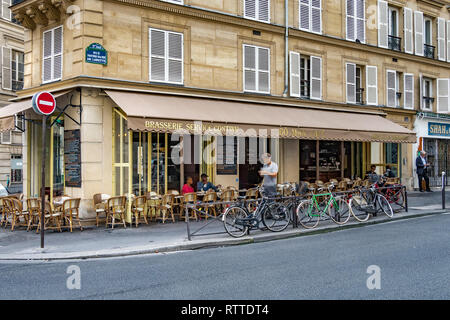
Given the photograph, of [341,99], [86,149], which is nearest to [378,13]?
[341,99]

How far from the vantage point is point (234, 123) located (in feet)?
43.0

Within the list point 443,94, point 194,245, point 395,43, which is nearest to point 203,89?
point 194,245

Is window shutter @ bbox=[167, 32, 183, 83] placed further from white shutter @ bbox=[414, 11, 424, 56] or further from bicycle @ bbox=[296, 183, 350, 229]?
white shutter @ bbox=[414, 11, 424, 56]

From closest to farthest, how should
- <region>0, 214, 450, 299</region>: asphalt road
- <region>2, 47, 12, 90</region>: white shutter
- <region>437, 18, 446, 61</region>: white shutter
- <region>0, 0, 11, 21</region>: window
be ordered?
<region>0, 214, 450, 299</region>: asphalt road → <region>437, 18, 446, 61</region>: white shutter → <region>0, 0, 11, 21</region>: window → <region>2, 47, 12, 90</region>: white shutter

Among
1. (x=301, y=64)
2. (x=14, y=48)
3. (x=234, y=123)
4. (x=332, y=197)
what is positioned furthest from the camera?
(x=14, y=48)

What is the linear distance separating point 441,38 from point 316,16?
9465 millimetres

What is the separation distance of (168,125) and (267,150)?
18.0ft

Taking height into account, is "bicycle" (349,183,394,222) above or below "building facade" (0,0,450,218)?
below

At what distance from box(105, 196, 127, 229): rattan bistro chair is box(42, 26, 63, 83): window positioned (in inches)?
171

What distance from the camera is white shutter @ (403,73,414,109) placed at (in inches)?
832

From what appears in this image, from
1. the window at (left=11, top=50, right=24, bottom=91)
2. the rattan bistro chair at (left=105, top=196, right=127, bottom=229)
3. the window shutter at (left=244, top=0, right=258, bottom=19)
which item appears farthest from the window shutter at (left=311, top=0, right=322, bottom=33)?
the window at (left=11, top=50, right=24, bottom=91)

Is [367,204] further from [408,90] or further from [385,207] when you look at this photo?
[408,90]
